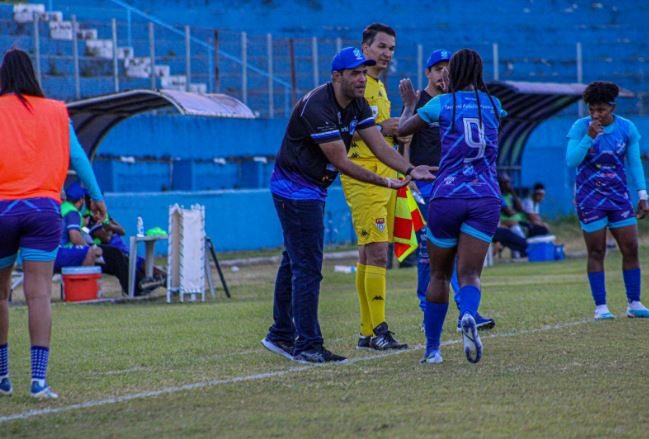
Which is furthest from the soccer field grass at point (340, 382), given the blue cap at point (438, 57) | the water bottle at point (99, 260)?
the water bottle at point (99, 260)

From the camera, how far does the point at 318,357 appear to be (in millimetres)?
8430

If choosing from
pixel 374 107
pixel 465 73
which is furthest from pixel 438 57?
pixel 465 73

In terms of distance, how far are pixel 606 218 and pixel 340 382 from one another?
4.58 meters

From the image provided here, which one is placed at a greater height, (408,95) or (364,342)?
(408,95)

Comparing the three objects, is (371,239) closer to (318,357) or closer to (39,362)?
(318,357)

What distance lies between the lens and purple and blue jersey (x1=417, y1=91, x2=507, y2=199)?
7914 mm

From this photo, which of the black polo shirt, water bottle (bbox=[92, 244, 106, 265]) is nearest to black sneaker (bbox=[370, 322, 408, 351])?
the black polo shirt

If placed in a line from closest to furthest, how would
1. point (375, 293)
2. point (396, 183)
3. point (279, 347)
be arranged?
point (396, 183) → point (279, 347) → point (375, 293)

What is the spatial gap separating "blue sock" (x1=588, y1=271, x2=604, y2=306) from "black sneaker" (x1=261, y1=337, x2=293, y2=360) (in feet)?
11.2

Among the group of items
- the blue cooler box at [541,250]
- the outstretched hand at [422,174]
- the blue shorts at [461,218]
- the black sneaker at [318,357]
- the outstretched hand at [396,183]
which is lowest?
the blue cooler box at [541,250]

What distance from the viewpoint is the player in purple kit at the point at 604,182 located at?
11102 millimetres

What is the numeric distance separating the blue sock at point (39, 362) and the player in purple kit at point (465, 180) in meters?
2.48

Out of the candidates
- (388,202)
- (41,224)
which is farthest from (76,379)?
(388,202)

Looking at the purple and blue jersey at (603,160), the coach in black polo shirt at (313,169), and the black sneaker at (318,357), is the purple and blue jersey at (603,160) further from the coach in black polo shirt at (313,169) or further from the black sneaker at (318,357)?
the black sneaker at (318,357)
